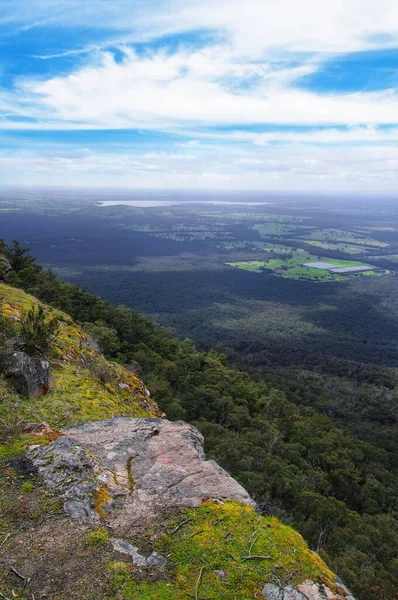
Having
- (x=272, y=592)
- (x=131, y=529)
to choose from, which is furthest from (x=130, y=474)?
(x=272, y=592)

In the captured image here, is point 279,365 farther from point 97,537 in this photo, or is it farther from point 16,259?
point 97,537

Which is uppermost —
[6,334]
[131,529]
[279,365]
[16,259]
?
[16,259]

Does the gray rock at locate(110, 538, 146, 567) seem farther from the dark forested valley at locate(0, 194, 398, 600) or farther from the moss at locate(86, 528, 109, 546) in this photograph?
the dark forested valley at locate(0, 194, 398, 600)

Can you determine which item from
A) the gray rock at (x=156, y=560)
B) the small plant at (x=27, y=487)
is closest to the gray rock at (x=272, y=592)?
the gray rock at (x=156, y=560)

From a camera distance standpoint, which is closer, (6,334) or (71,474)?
(71,474)

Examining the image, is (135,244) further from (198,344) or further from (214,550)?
(214,550)

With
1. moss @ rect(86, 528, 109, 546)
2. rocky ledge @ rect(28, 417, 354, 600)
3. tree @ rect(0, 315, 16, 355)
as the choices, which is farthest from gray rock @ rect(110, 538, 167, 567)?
tree @ rect(0, 315, 16, 355)
